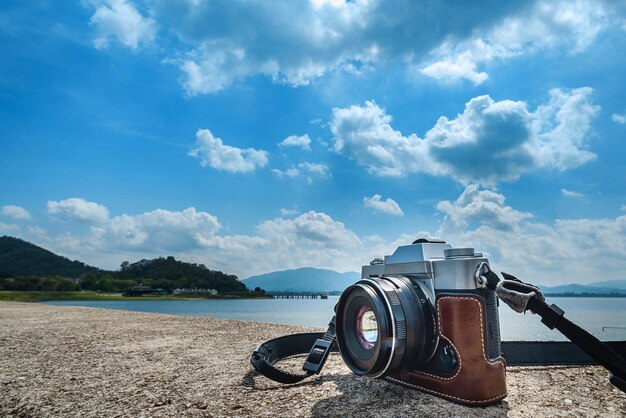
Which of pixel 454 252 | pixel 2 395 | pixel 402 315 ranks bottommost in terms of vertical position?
pixel 2 395

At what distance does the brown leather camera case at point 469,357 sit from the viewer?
110 inches

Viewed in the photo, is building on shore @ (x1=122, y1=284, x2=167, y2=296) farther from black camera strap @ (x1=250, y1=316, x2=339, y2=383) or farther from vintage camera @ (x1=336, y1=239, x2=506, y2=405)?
vintage camera @ (x1=336, y1=239, x2=506, y2=405)

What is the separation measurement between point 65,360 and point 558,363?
5955 millimetres

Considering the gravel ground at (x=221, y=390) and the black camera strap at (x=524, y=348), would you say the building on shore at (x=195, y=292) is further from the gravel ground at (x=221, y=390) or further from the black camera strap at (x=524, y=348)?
the black camera strap at (x=524, y=348)

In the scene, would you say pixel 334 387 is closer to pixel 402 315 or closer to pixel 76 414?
pixel 402 315

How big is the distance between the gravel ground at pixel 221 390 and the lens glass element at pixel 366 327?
0.47 m

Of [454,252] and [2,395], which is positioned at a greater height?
[454,252]

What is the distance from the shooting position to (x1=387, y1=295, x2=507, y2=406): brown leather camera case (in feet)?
9.19

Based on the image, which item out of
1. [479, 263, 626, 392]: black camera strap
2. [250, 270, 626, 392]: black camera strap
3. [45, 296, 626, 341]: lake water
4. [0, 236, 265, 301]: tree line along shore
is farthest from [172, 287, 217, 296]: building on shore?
[479, 263, 626, 392]: black camera strap

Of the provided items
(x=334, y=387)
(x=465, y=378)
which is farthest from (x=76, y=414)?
(x=465, y=378)

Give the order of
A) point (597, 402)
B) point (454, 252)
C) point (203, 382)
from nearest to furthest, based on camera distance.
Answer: point (454, 252), point (597, 402), point (203, 382)

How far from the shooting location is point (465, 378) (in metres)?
2.82

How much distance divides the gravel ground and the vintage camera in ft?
0.76

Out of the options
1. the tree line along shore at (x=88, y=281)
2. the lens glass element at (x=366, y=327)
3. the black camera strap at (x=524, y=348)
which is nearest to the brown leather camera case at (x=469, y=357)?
the black camera strap at (x=524, y=348)
